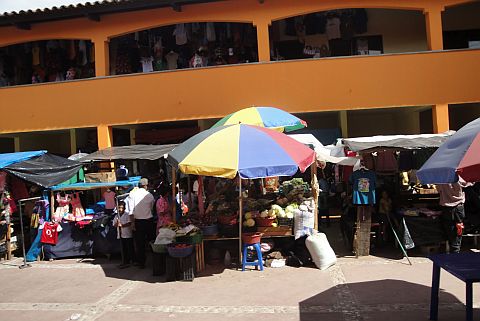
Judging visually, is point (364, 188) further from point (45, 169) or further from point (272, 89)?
point (45, 169)

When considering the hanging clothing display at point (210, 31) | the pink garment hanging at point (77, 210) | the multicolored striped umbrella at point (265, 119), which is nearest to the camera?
the multicolored striped umbrella at point (265, 119)

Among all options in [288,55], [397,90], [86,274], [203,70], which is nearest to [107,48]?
[203,70]

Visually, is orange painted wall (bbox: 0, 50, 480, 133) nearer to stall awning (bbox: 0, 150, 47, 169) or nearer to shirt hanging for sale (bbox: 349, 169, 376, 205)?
stall awning (bbox: 0, 150, 47, 169)

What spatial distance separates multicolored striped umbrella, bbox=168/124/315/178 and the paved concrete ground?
6.37 feet

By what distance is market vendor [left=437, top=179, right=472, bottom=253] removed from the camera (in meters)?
8.37

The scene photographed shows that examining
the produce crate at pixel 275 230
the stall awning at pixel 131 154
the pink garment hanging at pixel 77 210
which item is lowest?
the produce crate at pixel 275 230

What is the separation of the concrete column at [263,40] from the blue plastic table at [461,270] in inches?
367

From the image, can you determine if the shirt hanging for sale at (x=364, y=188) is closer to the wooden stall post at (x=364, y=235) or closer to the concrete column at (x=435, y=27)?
the wooden stall post at (x=364, y=235)

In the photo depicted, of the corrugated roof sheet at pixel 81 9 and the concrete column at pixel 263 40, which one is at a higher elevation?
the corrugated roof sheet at pixel 81 9

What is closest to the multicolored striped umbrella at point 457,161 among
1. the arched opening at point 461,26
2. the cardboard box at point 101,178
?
the cardboard box at point 101,178

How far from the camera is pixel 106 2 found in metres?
13.4

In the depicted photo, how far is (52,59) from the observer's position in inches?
635

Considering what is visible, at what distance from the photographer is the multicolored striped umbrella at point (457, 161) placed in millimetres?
3832

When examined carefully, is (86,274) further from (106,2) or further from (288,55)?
(288,55)
